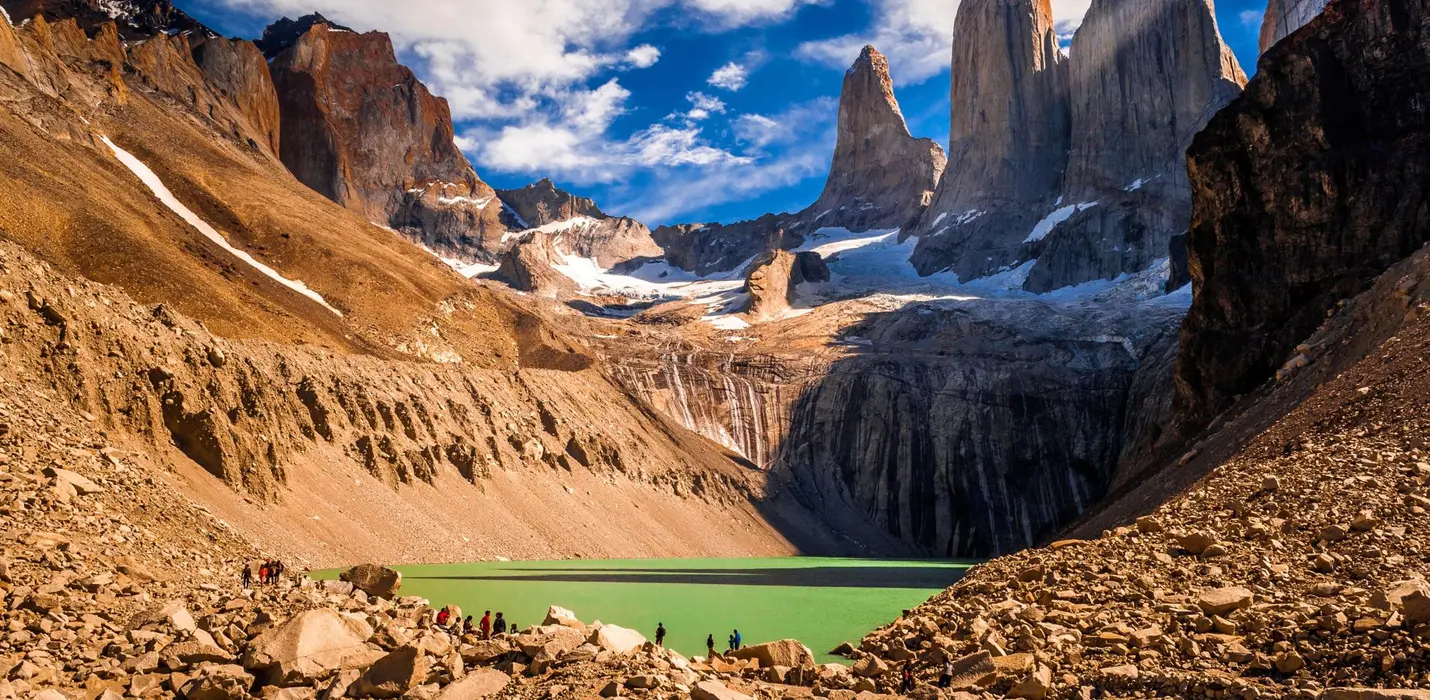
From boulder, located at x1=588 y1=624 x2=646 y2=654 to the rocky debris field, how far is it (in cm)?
405

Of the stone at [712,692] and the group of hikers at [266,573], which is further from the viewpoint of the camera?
the group of hikers at [266,573]

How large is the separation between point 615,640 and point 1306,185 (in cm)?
4265

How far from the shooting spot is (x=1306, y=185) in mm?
47812

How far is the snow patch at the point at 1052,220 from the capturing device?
160m

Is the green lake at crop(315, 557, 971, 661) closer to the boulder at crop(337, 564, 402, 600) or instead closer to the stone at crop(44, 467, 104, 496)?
the boulder at crop(337, 564, 402, 600)

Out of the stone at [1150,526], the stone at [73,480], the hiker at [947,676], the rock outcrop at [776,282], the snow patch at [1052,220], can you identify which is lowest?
the hiker at [947,676]

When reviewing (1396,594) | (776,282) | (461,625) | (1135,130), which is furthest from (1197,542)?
(1135,130)

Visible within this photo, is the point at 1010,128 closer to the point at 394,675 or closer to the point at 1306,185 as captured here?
the point at 1306,185

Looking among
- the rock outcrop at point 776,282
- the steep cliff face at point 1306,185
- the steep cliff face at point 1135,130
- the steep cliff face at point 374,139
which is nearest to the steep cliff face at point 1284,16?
the steep cliff face at point 1135,130

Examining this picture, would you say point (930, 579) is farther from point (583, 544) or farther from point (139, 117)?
point (139, 117)

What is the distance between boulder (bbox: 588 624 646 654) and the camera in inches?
652

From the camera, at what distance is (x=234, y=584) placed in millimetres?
21797

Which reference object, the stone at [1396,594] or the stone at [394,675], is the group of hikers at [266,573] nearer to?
the stone at [394,675]

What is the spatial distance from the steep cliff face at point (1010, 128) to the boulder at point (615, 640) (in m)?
158
